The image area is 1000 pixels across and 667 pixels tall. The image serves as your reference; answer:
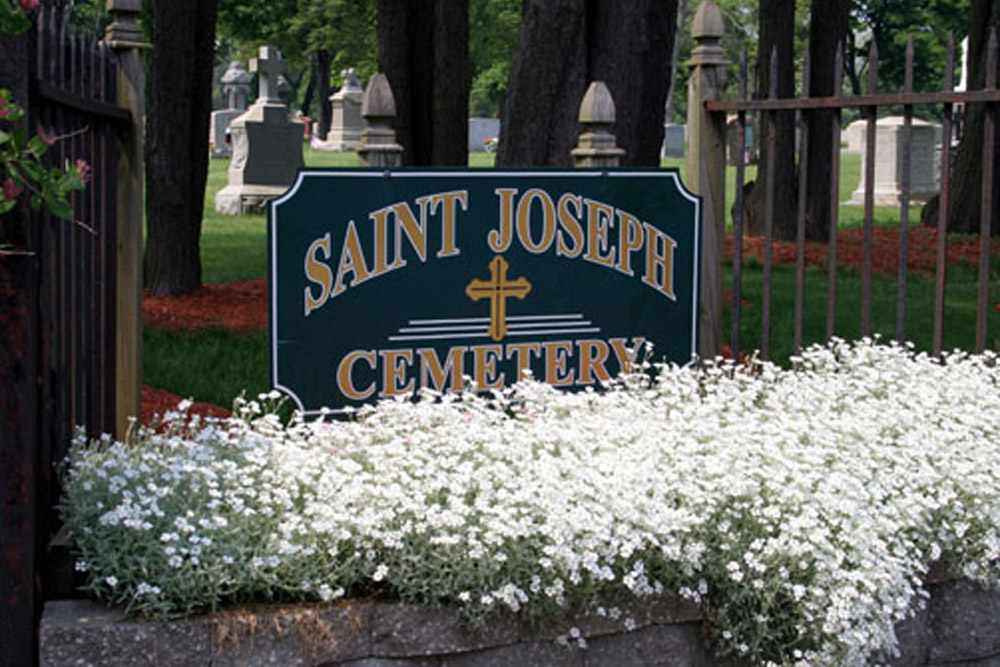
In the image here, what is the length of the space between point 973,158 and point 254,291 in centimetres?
937

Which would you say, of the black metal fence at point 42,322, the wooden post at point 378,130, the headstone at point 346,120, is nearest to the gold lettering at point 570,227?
the wooden post at point 378,130

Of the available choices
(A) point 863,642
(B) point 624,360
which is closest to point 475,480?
(A) point 863,642

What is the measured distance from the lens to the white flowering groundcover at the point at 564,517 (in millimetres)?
4055

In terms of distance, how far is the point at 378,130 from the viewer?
19.5 feet

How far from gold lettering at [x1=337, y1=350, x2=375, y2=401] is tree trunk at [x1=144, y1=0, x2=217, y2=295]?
636 cm

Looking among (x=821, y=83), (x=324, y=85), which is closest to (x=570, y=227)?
(x=821, y=83)

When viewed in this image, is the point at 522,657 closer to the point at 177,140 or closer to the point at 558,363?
the point at 558,363

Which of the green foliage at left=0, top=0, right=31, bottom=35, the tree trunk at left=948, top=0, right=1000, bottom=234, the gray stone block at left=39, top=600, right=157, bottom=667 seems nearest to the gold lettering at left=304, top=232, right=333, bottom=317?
the gray stone block at left=39, top=600, right=157, bottom=667

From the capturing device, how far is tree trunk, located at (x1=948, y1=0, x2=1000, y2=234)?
56.6 ft

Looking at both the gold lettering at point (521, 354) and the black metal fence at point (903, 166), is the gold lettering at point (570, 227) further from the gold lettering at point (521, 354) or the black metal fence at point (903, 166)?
the black metal fence at point (903, 166)

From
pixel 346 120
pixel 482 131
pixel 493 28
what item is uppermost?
pixel 493 28

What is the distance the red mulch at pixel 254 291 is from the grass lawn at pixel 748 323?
0.94 ft

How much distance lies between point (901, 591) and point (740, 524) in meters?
0.59

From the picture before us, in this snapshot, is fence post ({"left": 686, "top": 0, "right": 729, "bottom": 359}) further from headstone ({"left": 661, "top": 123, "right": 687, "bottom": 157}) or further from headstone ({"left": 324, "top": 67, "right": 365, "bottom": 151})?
headstone ({"left": 661, "top": 123, "right": 687, "bottom": 157})
